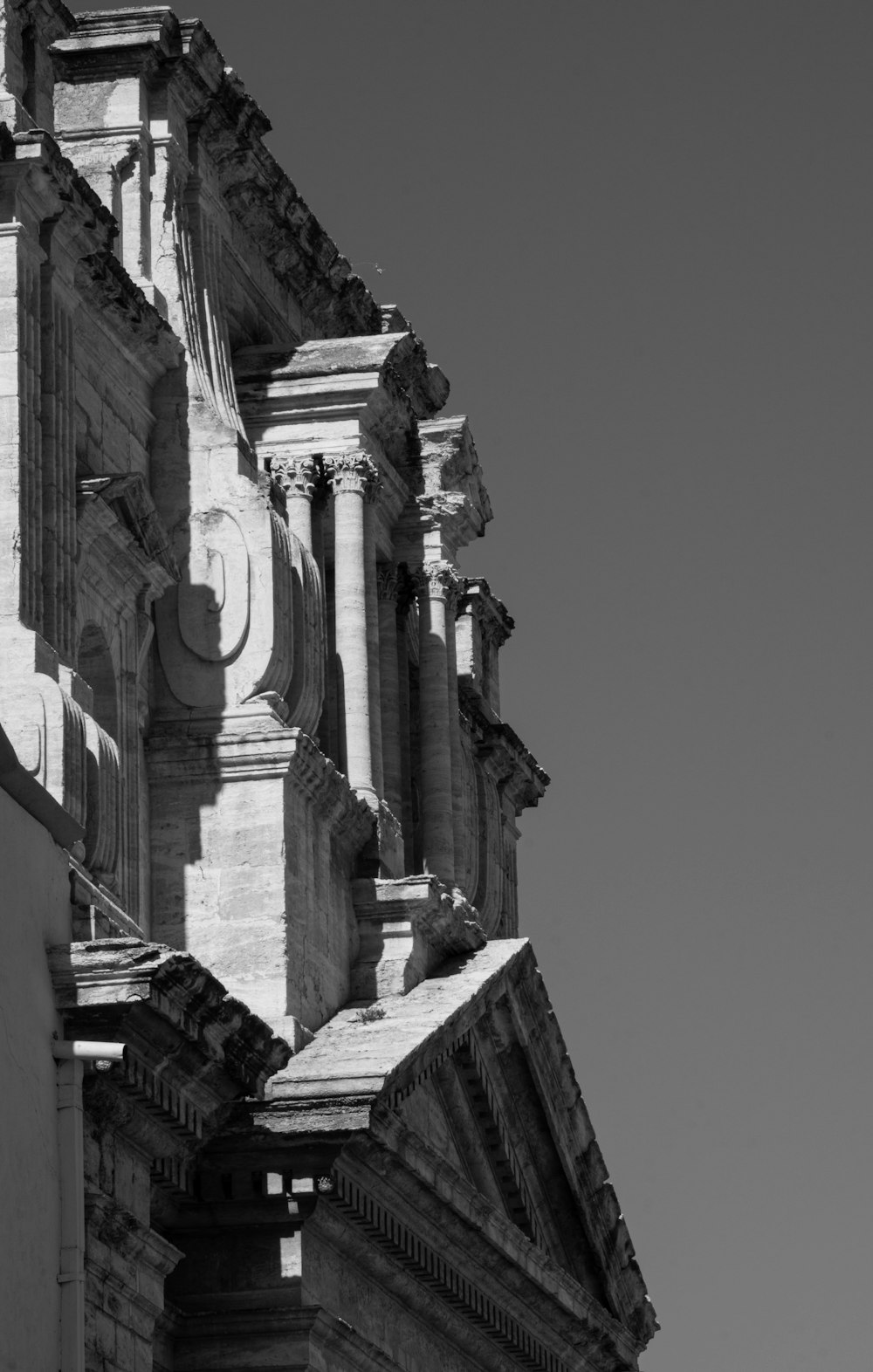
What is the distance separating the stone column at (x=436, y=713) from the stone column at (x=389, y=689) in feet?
0.97

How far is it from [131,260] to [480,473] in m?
6.64

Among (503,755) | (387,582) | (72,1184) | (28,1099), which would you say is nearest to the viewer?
(28,1099)

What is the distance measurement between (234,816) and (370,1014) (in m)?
1.97

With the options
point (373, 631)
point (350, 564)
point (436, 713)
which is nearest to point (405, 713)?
point (436, 713)

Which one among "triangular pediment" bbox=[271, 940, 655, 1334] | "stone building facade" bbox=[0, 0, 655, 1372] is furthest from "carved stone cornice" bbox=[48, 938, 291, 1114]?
"triangular pediment" bbox=[271, 940, 655, 1334]

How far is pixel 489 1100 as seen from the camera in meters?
33.7

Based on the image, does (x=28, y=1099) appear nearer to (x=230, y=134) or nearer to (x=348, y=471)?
(x=348, y=471)

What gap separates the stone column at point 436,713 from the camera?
37.7 meters

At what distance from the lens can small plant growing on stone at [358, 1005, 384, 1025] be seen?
32344mm

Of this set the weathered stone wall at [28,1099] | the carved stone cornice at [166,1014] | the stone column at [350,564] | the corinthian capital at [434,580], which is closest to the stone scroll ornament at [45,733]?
the carved stone cornice at [166,1014]

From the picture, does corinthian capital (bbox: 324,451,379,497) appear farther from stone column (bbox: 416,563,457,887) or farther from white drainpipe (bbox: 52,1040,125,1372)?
white drainpipe (bbox: 52,1040,125,1372)

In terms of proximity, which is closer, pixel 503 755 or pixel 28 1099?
Answer: pixel 28 1099

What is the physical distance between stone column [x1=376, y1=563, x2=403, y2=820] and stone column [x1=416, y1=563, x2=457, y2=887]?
0.97 feet

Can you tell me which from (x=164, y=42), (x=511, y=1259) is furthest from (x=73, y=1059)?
(x=164, y=42)
